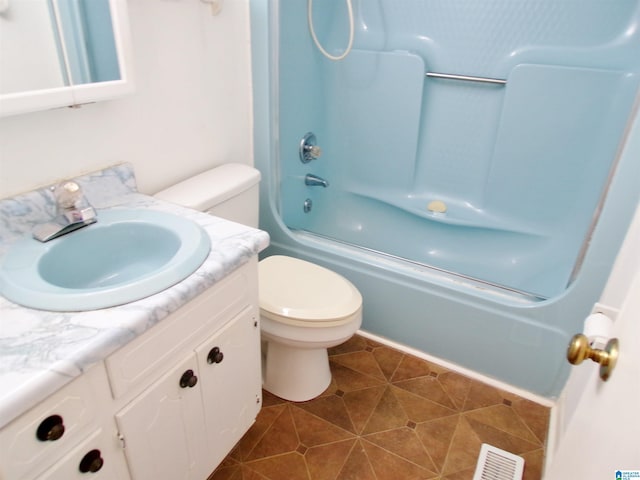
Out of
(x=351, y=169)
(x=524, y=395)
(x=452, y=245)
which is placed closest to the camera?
(x=524, y=395)

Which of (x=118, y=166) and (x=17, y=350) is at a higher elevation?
(x=118, y=166)

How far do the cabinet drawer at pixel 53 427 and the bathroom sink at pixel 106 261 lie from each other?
14cm

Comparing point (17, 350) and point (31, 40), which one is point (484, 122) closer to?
point (31, 40)

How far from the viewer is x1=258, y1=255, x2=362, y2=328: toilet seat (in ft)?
4.63

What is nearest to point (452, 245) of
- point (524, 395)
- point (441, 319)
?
point (441, 319)

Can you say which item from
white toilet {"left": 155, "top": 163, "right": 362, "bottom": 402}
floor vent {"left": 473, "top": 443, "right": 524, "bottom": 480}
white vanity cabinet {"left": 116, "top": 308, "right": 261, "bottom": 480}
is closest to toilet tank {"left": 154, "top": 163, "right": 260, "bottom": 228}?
white toilet {"left": 155, "top": 163, "right": 362, "bottom": 402}

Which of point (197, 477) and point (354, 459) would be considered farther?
point (354, 459)

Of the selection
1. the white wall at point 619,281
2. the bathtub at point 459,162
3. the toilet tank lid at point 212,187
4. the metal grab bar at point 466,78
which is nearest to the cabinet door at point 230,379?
the toilet tank lid at point 212,187

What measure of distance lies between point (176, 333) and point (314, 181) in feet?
4.42

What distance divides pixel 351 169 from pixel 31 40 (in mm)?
1584

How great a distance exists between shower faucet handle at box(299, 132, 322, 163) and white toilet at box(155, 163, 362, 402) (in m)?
0.48

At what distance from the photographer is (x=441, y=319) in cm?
171

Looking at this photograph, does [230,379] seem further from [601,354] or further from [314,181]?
[314,181]

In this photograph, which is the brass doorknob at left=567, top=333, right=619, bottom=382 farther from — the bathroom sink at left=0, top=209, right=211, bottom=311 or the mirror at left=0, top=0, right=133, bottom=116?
the mirror at left=0, top=0, right=133, bottom=116
